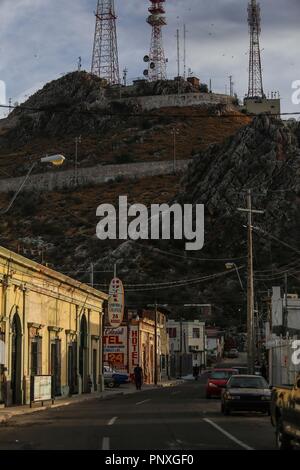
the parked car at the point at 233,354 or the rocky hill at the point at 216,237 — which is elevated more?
the rocky hill at the point at 216,237

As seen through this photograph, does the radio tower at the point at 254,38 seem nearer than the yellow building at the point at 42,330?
No

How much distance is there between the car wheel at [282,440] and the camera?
15000 mm

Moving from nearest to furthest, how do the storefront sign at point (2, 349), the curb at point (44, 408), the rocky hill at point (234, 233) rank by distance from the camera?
the curb at point (44, 408)
the storefront sign at point (2, 349)
the rocky hill at point (234, 233)

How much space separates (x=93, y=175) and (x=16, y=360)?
4409 inches

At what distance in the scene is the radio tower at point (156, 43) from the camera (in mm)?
143750

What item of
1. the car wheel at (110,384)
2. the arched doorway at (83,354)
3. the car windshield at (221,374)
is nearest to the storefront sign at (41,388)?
the car windshield at (221,374)

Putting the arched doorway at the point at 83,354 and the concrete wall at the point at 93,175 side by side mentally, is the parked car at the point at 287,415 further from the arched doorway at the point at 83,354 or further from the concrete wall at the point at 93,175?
the concrete wall at the point at 93,175

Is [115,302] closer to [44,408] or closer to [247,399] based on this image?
[44,408]

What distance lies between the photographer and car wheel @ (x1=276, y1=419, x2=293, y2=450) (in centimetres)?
1500

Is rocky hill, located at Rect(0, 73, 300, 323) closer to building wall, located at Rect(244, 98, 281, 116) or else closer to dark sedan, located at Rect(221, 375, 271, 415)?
building wall, located at Rect(244, 98, 281, 116)

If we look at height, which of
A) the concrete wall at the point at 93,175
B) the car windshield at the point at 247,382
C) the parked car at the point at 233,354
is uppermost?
the concrete wall at the point at 93,175

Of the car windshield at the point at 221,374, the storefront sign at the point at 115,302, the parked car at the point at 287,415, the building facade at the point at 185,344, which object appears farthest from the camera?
the building facade at the point at 185,344

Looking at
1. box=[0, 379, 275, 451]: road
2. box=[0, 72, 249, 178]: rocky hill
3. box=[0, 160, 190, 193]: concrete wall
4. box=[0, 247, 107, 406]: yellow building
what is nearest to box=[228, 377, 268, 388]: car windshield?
box=[0, 379, 275, 451]: road

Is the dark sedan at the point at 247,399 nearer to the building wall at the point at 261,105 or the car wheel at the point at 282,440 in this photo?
the car wheel at the point at 282,440
